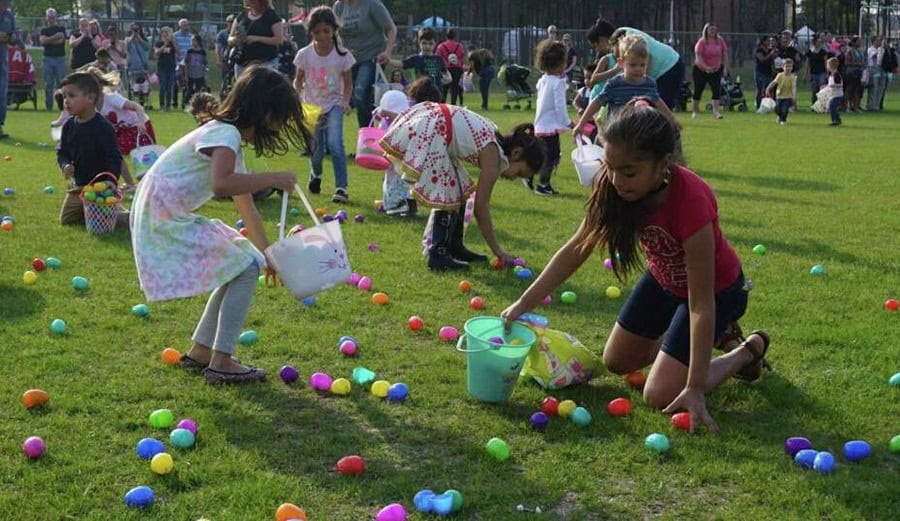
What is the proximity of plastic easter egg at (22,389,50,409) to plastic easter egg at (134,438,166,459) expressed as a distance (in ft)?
2.32

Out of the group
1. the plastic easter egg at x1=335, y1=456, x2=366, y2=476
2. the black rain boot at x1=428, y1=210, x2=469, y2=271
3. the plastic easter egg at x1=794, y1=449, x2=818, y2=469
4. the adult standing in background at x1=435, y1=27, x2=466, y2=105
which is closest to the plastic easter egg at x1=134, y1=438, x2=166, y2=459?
the plastic easter egg at x1=335, y1=456, x2=366, y2=476

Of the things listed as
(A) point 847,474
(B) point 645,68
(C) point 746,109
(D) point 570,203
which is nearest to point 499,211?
(D) point 570,203

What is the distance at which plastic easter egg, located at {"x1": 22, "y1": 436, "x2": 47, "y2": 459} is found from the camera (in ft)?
12.3

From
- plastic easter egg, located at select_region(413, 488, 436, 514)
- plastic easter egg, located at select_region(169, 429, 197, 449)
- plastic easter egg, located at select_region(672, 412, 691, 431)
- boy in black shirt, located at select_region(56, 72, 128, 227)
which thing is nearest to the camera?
plastic easter egg, located at select_region(413, 488, 436, 514)

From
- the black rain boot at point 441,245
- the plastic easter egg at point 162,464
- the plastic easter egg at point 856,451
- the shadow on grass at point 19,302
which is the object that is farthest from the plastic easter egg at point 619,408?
the shadow on grass at point 19,302

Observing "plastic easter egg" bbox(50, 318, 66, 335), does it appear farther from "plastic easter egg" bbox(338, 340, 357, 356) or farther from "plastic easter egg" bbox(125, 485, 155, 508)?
"plastic easter egg" bbox(125, 485, 155, 508)

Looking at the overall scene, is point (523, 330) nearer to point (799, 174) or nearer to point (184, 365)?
point (184, 365)

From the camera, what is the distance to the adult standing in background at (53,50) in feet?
67.4

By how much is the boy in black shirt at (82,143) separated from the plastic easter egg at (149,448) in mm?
4816

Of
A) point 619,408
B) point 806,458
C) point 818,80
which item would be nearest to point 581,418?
point 619,408

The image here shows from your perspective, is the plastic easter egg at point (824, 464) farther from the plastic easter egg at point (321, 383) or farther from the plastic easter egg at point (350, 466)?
the plastic easter egg at point (321, 383)

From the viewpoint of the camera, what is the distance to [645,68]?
9.02 meters

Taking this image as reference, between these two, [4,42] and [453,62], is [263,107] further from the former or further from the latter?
[453,62]

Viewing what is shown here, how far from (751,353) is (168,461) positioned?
2.51 m
